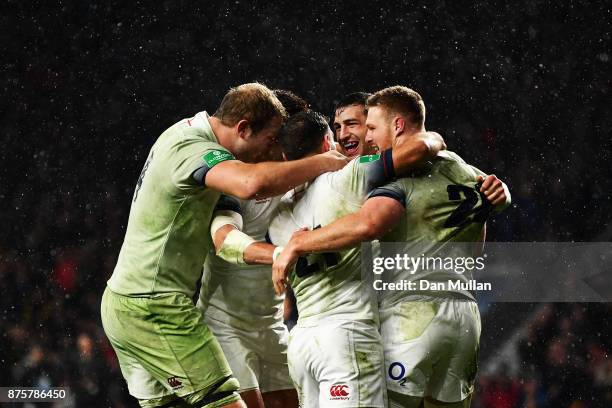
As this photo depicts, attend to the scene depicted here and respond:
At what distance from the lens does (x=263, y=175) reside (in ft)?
11.9

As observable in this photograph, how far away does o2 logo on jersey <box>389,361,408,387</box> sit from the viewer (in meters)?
3.65

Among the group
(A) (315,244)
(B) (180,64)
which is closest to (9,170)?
(B) (180,64)

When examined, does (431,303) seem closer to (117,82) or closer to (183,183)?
(183,183)

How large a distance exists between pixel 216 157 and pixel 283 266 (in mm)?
570

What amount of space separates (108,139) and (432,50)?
3.00 m

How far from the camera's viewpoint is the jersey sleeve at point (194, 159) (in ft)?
12.4

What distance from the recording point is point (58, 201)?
8078 mm

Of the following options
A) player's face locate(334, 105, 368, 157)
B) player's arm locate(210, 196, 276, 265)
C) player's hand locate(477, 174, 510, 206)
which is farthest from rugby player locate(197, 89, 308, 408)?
player's hand locate(477, 174, 510, 206)

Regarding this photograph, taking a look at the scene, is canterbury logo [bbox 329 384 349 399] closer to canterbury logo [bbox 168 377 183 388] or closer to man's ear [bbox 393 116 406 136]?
canterbury logo [bbox 168 377 183 388]

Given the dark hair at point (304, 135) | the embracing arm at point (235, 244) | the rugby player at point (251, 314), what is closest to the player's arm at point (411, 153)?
the dark hair at point (304, 135)

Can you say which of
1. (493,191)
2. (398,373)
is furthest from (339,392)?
(493,191)

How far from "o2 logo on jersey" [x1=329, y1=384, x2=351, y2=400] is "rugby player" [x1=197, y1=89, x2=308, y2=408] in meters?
0.94

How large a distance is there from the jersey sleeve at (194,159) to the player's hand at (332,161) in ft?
1.24

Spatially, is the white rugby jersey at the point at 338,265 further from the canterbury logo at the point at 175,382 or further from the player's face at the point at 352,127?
the player's face at the point at 352,127
